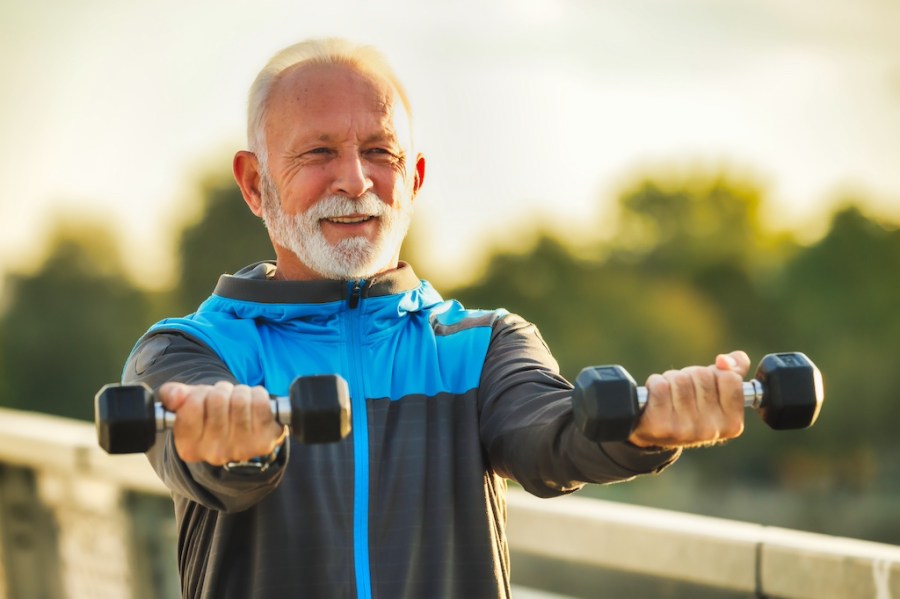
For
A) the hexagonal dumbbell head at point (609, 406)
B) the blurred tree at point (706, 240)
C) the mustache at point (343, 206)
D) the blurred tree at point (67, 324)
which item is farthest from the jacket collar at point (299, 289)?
the blurred tree at point (706, 240)

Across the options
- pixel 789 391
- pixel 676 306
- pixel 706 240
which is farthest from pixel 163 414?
pixel 706 240

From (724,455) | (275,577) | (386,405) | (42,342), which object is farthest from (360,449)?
(42,342)

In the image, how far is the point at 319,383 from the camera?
78.0 inches

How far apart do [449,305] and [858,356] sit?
4683 centimetres

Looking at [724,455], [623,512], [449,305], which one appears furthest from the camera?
[724,455]

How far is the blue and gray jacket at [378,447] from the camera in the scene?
7.48ft

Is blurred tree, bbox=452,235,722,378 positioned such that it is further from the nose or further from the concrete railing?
the nose

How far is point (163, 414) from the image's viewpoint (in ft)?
6.38


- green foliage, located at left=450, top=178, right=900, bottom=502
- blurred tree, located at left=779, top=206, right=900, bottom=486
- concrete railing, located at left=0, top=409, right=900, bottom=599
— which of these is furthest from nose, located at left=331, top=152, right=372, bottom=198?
blurred tree, located at left=779, top=206, right=900, bottom=486

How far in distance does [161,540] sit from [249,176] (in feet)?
7.62

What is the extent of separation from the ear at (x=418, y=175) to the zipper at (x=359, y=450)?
39 centimetres

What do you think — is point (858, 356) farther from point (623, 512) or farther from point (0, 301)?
point (623, 512)

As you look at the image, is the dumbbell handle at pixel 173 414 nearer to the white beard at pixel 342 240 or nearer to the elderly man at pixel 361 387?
the elderly man at pixel 361 387

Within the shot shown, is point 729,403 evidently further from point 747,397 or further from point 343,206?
point 343,206
